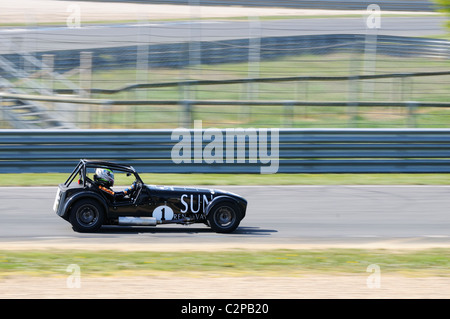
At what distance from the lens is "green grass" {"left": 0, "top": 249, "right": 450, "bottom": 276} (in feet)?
23.3

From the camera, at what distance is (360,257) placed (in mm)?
7957

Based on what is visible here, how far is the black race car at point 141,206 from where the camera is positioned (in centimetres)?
879

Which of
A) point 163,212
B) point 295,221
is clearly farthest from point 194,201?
point 295,221

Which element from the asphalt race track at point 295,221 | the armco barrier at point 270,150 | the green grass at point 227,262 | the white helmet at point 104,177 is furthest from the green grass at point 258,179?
the green grass at point 227,262

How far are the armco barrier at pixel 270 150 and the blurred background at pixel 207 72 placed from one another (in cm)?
122

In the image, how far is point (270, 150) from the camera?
1412 centimetres

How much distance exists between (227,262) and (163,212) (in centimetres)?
172

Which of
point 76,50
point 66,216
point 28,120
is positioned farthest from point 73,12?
point 66,216

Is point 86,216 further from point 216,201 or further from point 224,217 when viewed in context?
point 224,217

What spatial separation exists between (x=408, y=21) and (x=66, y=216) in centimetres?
1827

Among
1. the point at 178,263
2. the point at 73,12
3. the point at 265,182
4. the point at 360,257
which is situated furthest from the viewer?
the point at 73,12

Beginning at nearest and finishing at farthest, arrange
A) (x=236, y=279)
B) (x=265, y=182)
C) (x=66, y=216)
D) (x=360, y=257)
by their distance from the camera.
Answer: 1. (x=236, y=279)
2. (x=360, y=257)
3. (x=66, y=216)
4. (x=265, y=182)

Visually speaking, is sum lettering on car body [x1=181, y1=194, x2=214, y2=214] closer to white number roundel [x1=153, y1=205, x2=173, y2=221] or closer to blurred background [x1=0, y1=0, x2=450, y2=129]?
white number roundel [x1=153, y1=205, x2=173, y2=221]

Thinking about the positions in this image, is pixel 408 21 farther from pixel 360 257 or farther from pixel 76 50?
pixel 360 257
